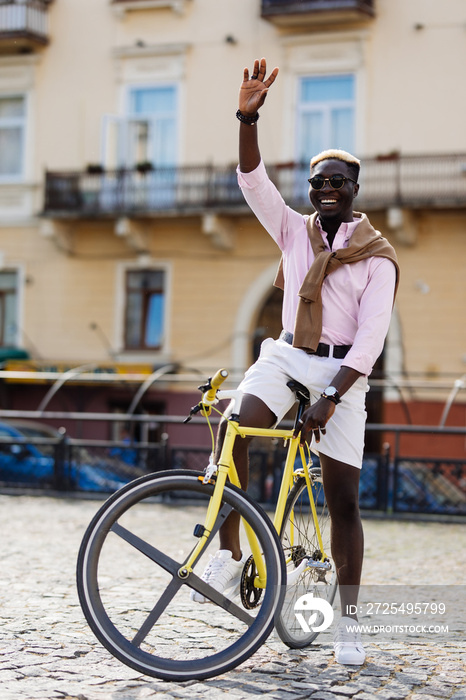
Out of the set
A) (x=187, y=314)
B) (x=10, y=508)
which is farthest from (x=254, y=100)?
(x=187, y=314)

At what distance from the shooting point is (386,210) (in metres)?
21.2

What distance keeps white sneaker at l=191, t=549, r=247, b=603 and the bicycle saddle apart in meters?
0.72

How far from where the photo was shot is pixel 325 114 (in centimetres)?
2250

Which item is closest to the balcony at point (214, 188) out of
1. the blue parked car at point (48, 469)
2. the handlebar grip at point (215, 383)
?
the blue parked car at point (48, 469)

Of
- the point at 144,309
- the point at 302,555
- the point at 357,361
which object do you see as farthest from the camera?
the point at 144,309

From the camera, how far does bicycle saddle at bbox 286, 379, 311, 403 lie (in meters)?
4.72

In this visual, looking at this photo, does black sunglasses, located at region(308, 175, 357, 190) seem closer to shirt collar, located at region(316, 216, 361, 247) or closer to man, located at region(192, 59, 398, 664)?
man, located at region(192, 59, 398, 664)

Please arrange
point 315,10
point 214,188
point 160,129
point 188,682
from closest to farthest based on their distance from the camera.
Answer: point 188,682, point 315,10, point 214,188, point 160,129

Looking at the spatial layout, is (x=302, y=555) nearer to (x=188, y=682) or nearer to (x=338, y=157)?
(x=188, y=682)

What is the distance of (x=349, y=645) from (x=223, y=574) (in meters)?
0.66

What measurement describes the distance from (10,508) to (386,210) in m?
11.4

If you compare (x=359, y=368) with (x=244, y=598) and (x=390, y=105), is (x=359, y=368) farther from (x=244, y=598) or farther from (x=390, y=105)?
(x=390, y=105)

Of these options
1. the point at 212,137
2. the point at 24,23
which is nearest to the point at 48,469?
the point at 212,137

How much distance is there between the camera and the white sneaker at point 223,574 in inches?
173
